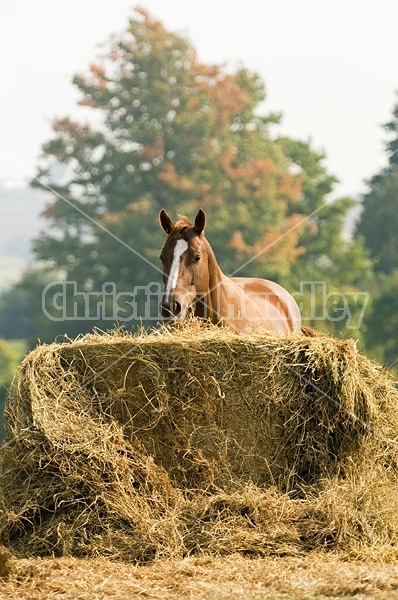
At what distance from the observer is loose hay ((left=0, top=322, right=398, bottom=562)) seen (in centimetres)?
622

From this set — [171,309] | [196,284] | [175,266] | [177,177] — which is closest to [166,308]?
[171,309]

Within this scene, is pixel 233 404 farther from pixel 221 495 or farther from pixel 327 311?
pixel 327 311

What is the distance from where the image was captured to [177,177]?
38.2 m

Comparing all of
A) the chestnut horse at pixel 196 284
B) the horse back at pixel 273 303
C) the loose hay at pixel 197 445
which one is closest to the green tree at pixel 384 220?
the horse back at pixel 273 303

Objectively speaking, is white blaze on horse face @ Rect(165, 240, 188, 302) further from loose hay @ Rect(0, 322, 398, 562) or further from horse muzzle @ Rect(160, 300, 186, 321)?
loose hay @ Rect(0, 322, 398, 562)

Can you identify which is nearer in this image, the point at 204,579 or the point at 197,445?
the point at 204,579

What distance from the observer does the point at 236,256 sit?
36344 mm

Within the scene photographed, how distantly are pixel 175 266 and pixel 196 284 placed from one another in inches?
13.3

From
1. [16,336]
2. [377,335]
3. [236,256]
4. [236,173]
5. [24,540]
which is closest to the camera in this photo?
[24,540]

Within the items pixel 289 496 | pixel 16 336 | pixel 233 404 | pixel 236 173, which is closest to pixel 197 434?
pixel 233 404

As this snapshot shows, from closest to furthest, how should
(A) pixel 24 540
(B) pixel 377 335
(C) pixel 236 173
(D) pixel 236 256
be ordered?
(A) pixel 24 540 → (B) pixel 377 335 → (D) pixel 236 256 → (C) pixel 236 173

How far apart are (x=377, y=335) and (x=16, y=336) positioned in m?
32.7

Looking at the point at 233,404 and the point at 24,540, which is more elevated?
the point at 233,404

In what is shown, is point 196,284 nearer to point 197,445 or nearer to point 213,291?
point 213,291
